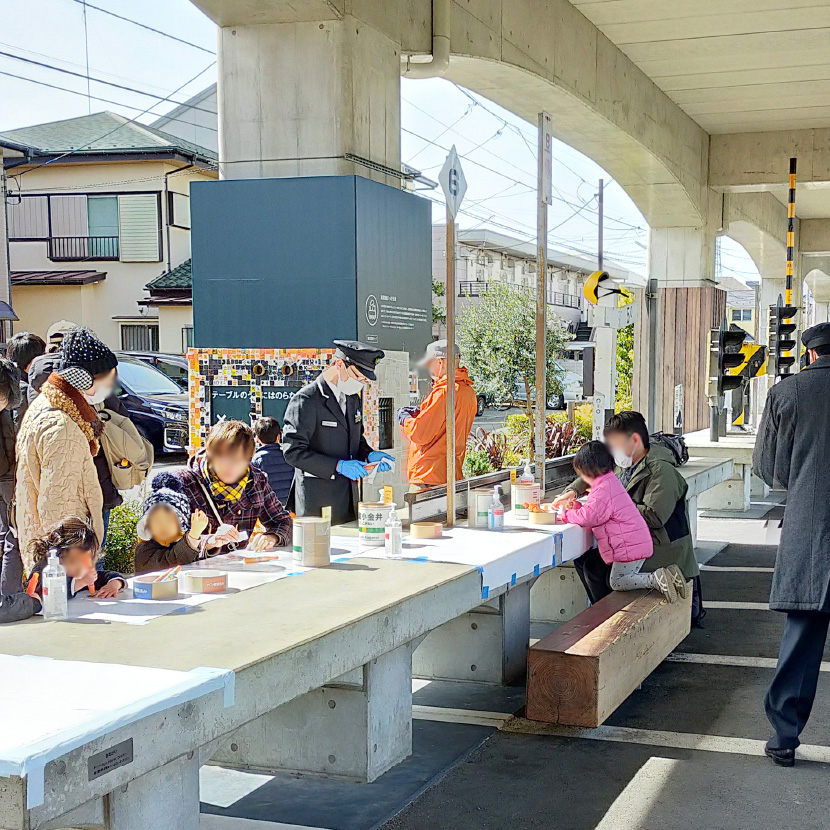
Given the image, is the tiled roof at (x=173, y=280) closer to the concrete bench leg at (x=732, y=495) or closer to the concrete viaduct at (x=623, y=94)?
the concrete viaduct at (x=623, y=94)

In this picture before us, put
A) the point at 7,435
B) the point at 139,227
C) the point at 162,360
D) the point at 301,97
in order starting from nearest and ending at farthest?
the point at 7,435 < the point at 301,97 < the point at 162,360 < the point at 139,227

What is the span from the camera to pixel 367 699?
385 centimetres

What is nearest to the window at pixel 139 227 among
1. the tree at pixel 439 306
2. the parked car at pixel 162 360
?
the tree at pixel 439 306

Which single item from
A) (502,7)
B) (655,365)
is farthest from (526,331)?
(502,7)

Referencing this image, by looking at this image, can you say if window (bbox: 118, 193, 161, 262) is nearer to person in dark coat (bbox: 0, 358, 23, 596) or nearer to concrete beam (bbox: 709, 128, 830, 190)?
concrete beam (bbox: 709, 128, 830, 190)

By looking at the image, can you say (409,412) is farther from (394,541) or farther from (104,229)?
(104,229)

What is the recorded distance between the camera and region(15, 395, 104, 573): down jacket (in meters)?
3.80

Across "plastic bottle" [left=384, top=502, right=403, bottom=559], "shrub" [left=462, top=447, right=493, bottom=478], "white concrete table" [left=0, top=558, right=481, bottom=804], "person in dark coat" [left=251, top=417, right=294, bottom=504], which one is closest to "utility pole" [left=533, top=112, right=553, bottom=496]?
"person in dark coat" [left=251, top=417, right=294, bottom=504]

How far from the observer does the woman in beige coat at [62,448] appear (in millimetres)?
3803

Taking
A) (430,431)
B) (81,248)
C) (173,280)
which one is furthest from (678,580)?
(81,248)

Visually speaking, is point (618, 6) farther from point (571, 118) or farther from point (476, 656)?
point (476, 656)

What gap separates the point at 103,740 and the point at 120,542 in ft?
13.8

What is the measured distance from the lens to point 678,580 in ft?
19.1

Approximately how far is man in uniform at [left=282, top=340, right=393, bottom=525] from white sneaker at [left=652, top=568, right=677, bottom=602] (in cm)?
168
